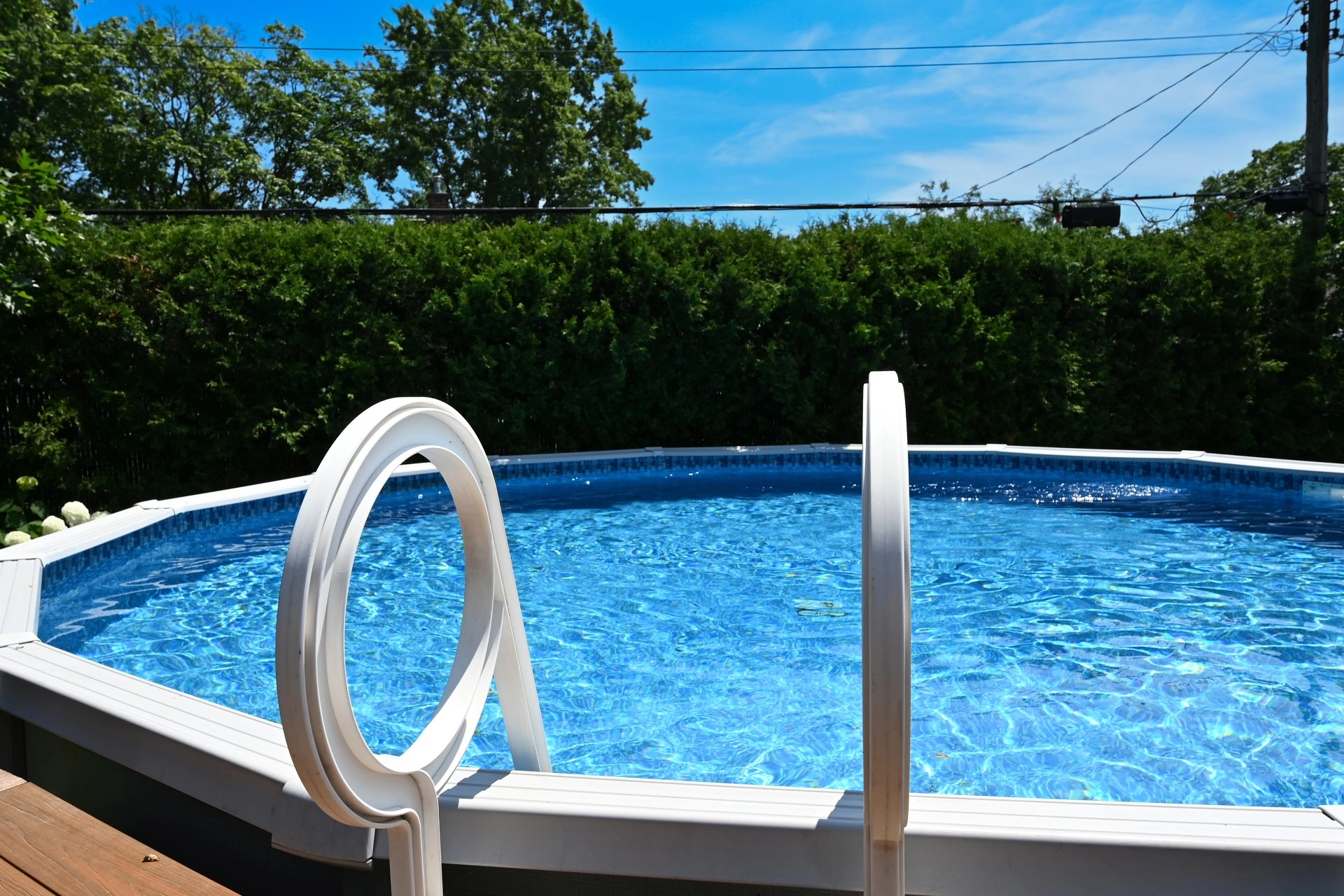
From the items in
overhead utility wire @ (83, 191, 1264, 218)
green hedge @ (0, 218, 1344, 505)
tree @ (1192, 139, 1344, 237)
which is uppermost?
tree @ (1192, 139, 1344, 237)

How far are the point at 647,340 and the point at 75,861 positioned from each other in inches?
366

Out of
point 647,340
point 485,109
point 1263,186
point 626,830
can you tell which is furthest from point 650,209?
point 1263,186

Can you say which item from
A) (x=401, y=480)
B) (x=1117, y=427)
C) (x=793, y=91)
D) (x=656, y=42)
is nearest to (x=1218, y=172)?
(x=793, y=91)

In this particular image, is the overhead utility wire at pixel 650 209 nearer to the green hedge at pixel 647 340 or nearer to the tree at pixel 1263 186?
the green hedge at pixel 647 340

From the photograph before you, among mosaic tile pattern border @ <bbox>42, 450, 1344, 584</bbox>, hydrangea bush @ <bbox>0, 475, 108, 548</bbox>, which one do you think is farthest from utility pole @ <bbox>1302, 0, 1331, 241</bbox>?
hydrangea bush @ <bbox>0, 475, 108, 548</bbox>

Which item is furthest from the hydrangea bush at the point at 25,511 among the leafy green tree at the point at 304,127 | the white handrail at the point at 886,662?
the leafy green tree at the point at 304,127

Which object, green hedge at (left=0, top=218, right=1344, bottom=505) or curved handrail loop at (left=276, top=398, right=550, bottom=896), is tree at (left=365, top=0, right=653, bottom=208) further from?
curved handrail loop at (left=276, top=398, right=550, bottom=896)

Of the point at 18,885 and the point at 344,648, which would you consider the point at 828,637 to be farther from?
the point at 18,885

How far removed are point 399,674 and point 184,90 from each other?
3029 centimetres

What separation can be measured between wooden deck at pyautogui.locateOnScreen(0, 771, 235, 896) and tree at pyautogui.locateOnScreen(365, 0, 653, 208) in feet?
94.5

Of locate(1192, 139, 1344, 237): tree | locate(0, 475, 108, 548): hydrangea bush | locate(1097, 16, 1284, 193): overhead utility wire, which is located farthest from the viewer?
locate(1097, 16, 1284, 193): overhead utility wire

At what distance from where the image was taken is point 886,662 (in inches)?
53.3

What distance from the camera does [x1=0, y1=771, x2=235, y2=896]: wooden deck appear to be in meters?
1.76

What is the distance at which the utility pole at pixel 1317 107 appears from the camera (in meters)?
12.7
